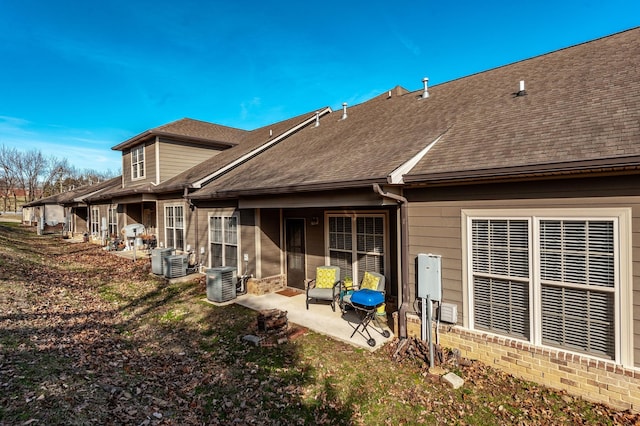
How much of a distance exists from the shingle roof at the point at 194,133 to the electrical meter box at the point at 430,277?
44.0 ft

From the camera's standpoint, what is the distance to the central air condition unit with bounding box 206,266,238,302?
8438 millimetres

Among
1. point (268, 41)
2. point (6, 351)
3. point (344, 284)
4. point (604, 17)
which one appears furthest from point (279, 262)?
point (604, 17)

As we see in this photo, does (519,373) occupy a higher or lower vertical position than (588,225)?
lower

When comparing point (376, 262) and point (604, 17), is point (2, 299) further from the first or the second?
point (604, 17)

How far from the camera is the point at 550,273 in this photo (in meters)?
4.54

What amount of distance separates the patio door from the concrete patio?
0.41 m

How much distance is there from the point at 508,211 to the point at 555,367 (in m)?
2.16

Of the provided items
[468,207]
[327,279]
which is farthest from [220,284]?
[468,207]

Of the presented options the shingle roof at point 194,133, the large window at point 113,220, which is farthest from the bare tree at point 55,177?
the shingle roof at point 194,133

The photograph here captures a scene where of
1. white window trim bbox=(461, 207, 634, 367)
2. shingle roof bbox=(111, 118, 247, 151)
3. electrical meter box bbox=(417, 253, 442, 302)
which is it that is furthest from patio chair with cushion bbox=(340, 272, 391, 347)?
shingle roof bbox=(111, 118, 247, 151)

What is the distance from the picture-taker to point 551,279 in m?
4.54

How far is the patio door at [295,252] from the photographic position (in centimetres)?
934

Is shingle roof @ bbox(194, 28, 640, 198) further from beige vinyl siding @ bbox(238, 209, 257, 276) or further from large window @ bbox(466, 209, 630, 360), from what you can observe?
beige vinyl siding @ bbox(238, 209, 257, 276)

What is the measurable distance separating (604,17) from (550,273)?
948 centimetres
